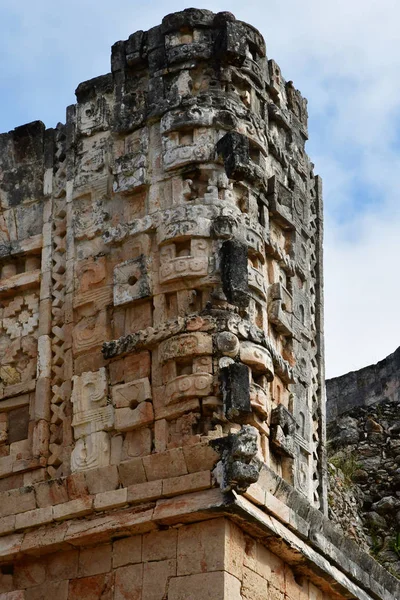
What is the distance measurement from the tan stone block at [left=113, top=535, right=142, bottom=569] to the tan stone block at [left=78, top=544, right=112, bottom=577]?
65 millimetres

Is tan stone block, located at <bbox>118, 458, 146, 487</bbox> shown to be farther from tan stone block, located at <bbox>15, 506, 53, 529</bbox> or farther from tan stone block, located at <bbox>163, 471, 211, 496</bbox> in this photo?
tan stone block, located at <bbox>15, 506, 53, 529</bbox>

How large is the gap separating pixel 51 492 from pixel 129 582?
1.06 metres

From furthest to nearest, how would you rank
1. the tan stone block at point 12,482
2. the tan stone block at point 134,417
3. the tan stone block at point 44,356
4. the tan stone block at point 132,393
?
the tan stone block at point 44,356 → the tan stone block at point 12,482 → the tan stone block at point 132,393 → the tan stone block at point 134,417

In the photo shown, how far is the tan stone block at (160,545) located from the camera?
33.4ft

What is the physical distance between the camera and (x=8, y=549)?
1080cm

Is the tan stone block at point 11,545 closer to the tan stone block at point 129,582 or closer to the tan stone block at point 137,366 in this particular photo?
the tan stone block at point 129,582

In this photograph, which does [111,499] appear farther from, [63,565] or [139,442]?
[63,565]

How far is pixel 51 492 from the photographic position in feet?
35.7

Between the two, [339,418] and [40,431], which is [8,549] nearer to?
[40,431]

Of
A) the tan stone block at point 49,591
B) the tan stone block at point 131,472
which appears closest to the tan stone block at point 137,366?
the tan stone block at point 131,472

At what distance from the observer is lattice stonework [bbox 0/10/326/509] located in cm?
1086

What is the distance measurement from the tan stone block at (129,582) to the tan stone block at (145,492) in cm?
49

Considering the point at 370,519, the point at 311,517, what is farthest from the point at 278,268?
the point at 370,519

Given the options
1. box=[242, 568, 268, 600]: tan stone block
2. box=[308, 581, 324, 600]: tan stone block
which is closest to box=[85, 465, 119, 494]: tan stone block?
box=[242, 568, 268, 600]: tan stone block
